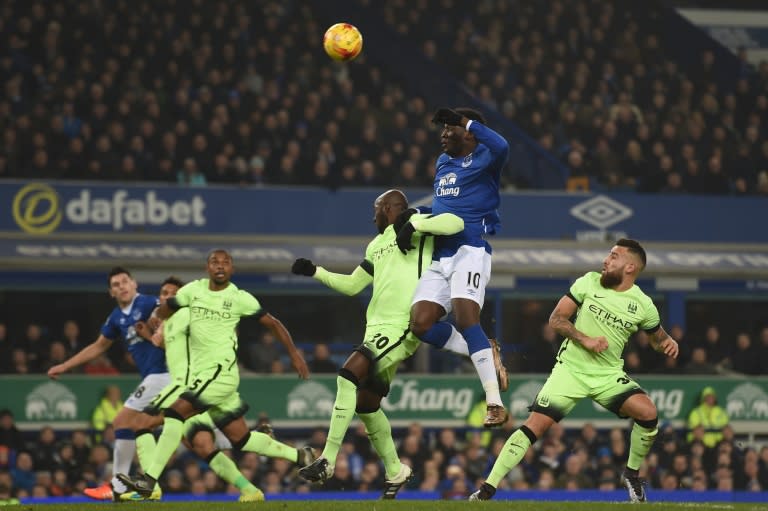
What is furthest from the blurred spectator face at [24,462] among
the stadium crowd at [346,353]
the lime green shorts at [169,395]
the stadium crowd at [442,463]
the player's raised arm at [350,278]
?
the player's raised arm at [350,278]

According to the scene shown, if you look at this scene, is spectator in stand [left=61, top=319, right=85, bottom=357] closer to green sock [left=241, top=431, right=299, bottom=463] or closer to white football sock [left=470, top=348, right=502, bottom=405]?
green sock [left=241, top=431, right=299, bottom=463]

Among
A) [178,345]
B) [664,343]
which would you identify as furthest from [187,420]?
[664,343]

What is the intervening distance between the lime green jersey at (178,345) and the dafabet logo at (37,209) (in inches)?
295

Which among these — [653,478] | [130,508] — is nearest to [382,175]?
[653,478]

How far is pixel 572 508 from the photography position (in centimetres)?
1059

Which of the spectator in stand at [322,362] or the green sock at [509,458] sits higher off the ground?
the green sock at [509,458]

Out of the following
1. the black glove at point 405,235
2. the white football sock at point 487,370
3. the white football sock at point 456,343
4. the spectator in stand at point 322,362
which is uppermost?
the black glove at point 405,235

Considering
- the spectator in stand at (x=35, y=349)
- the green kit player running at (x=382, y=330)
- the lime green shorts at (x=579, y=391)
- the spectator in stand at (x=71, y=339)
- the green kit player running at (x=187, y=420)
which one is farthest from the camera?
the spectator in stand at (x=71, y=339)

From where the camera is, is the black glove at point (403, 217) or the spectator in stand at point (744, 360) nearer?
the black glove at point (403, 217)

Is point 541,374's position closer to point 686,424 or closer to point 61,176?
point 686,424

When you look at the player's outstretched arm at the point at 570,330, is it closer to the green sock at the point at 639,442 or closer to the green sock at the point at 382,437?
the green sock at the point at 639,442

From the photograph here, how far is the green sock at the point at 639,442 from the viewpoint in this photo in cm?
1180

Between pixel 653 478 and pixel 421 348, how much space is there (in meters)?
4.11

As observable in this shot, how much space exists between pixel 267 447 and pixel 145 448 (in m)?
1.50
